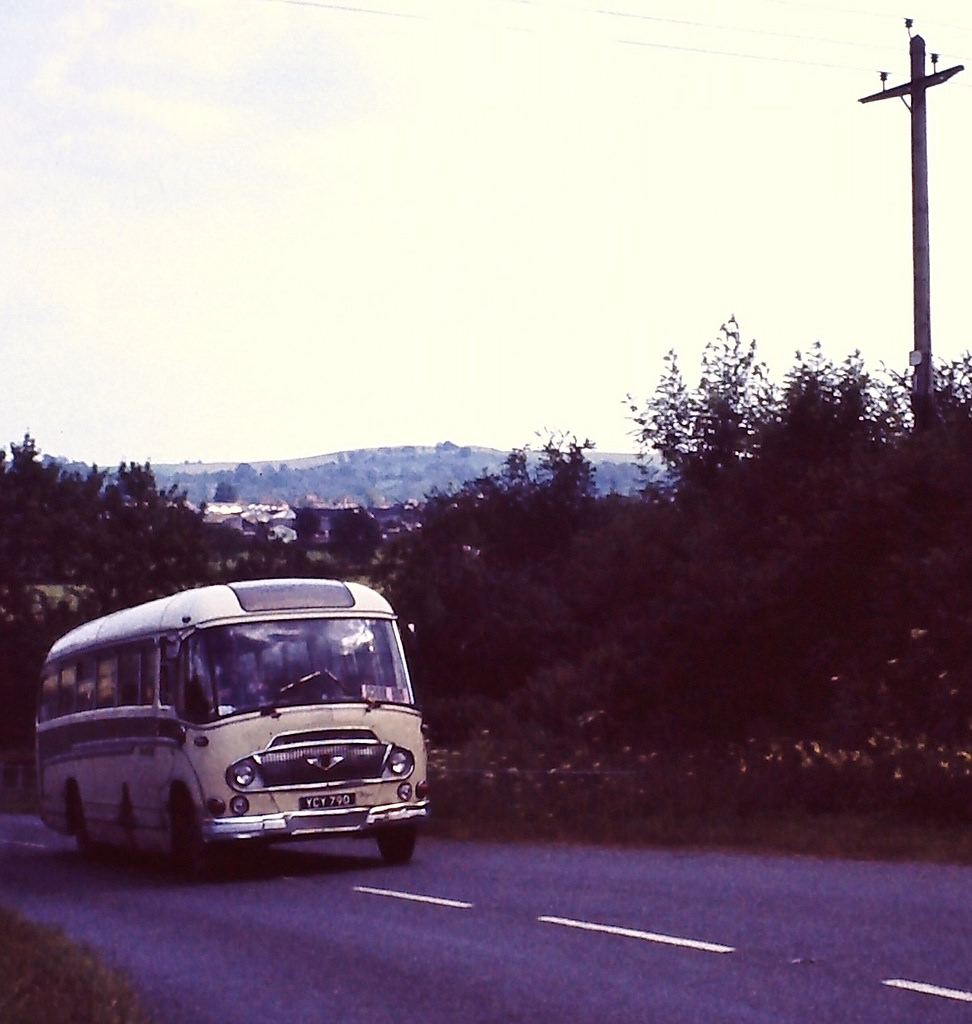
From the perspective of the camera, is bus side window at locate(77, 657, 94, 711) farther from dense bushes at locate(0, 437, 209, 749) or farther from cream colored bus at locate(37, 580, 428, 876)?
dense bushes at locate(0, 437, 209, 749)

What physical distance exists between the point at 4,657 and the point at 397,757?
77.0 m

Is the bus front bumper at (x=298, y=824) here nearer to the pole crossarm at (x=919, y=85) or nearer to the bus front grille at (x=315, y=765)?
the bus front grille at (x=315, y=765)

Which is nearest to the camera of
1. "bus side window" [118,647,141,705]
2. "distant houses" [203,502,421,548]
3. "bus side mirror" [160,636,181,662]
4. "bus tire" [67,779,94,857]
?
"bus side mirror" [160,636,181,662]

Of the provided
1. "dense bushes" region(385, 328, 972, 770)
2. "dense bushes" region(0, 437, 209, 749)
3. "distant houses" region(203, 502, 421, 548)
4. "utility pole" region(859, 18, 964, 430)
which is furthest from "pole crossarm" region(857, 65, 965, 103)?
"dense bushes" region(0, 437, 209, 749)

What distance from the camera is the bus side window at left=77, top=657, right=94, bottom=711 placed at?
83.5 feet

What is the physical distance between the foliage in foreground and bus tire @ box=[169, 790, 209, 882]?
5671mm

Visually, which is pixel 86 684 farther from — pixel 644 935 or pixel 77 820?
pixel 644 935

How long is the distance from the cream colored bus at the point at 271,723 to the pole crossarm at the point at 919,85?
13347 millimetres

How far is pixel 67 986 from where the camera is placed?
11672 mm

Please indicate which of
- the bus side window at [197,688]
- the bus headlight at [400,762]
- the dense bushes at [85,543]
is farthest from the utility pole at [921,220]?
the dense bushes at [85,543]

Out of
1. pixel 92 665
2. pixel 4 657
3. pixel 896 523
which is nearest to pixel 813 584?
pixel 896 523

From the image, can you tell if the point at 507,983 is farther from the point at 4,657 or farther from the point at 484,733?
the point at 4,657


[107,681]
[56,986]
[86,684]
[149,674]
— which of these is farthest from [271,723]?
[56,986]

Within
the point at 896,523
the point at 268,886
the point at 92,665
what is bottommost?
the point at 268,886
